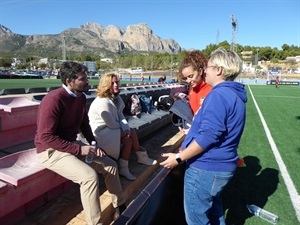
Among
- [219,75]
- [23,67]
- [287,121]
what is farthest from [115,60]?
[219,75]

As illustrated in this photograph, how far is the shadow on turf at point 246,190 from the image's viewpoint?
3604 mm

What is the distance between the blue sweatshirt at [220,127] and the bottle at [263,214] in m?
1.76

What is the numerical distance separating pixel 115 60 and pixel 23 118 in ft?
395

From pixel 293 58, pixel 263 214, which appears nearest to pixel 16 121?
pixel 263 214

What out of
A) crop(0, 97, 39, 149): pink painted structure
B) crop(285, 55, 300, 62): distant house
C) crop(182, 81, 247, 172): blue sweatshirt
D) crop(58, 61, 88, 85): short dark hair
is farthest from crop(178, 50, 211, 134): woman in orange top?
crop(285, 55, 300, 62): distant house

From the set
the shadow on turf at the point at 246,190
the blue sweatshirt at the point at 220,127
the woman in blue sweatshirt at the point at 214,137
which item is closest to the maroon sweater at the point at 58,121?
the woman in blue sweatshirt at the point at 214,137

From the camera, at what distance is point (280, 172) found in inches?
201

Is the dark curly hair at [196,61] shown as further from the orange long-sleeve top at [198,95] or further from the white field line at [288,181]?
the white field line at [288,181]

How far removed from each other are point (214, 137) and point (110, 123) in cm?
220

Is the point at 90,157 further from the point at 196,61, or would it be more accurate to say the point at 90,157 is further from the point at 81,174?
the point at 196,61

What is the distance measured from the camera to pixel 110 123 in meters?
3.88

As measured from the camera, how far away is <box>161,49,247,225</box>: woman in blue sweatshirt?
76.5 inches

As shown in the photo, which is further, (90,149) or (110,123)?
(110,123)

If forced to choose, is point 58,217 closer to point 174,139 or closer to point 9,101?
point 9,101
